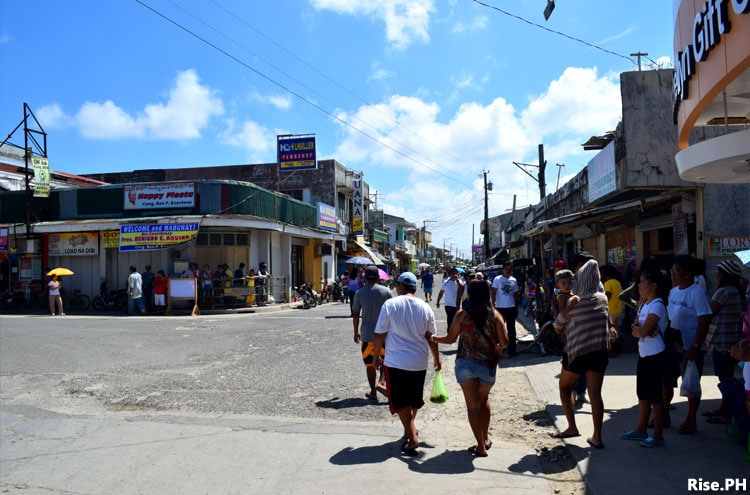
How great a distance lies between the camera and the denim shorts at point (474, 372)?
15.3 ft

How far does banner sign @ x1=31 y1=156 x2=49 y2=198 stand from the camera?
825 inches

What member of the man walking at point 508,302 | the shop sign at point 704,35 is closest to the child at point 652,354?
the shop sign at point 704,35

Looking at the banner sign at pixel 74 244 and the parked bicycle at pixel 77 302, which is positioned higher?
the banner sign at pixel 74 244

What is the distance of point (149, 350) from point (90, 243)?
507 inches

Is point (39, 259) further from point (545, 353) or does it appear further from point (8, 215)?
point (545, 353)

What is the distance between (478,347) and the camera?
470 centimetres

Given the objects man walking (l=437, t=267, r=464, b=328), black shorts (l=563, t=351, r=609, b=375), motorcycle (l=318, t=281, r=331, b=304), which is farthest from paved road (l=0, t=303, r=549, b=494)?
motorcycle (l=318, t=281, r=331, b=304)

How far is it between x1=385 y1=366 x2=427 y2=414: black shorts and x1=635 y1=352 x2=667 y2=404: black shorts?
1.95 m

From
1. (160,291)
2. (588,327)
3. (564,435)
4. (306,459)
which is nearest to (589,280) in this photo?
(588,327)

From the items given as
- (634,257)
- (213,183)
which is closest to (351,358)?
(634,257)

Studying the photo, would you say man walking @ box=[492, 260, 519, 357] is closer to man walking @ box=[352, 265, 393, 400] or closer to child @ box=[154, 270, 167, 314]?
man walking @ box=[352, 265, 393, 400]

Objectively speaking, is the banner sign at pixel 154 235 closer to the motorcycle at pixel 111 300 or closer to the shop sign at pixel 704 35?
the motorcycle at pixel 111 300

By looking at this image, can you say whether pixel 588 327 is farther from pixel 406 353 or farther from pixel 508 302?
pixel 508 302

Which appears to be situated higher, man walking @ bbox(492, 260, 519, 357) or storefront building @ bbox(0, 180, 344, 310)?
storefront building @ bbox(0, 180, 344, 310)
